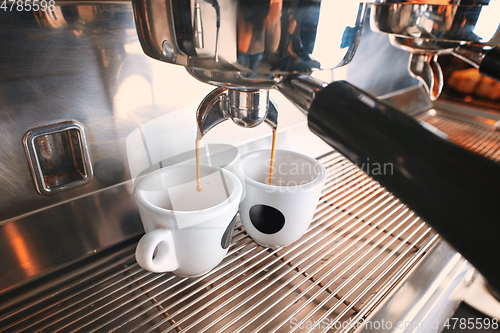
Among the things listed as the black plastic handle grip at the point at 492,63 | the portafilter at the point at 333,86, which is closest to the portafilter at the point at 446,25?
the black plastic handle grip at the point at 492,63

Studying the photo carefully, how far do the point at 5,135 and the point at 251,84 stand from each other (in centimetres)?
21

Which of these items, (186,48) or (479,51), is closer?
(186,48)

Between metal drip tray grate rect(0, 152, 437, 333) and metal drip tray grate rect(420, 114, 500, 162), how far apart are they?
0.94ft

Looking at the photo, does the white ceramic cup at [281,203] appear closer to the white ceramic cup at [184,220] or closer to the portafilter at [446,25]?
the white ceramic cup at [184,220]

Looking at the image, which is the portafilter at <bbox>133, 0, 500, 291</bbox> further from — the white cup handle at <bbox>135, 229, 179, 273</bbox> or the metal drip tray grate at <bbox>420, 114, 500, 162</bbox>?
the metal drip tray grate at <bbox>420, 114, 500, 162</bbox>

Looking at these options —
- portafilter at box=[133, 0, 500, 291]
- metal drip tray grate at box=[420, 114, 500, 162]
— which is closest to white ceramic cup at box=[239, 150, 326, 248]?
portafilter at box=[133, 0, 500, 291]

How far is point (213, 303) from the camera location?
0.28 meters

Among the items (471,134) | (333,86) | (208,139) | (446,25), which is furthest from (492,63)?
(471,134)

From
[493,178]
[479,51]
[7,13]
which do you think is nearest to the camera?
[493,178]

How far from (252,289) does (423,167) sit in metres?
0.20

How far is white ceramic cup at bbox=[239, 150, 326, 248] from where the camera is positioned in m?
0.31

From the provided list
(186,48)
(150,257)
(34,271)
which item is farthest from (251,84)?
(34,271)

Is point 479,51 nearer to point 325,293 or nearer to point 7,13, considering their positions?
point 325,293

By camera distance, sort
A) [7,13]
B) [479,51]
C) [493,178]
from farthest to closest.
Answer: [479,51] < [7,13] < [493,178]
